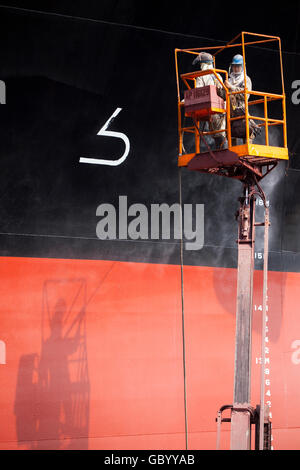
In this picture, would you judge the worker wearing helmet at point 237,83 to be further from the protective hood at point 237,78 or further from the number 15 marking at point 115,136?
the number 15 marking at point 115,136

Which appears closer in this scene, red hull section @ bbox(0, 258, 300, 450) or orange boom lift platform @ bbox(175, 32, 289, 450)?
orange boom lift platform @ bbox(175, 32, 289, 450)

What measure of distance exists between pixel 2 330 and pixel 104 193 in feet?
6.29

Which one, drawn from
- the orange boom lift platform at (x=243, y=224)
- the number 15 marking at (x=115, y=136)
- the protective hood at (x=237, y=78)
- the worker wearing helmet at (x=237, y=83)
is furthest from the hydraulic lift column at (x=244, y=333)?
the number 15 marking at (x=115, y=136)

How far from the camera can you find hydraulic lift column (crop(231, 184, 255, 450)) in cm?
559

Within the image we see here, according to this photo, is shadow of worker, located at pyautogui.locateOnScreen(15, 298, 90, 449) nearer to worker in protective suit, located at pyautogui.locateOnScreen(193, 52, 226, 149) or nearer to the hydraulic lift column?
the hydraulic lift column

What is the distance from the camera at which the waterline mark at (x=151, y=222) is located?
24.7 ft

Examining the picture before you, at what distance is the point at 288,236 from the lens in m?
8.31

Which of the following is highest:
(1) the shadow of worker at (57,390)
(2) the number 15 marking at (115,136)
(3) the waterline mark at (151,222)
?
(2) the number 15 marking at (115,136)

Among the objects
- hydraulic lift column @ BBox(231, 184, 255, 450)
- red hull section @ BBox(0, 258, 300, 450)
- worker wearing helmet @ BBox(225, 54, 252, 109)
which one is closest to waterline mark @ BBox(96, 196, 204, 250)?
red hull section @ BBox(0, 258, 300, 450)

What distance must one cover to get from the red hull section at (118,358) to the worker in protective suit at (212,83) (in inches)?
77.5

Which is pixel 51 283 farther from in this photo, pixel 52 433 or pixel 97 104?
pixel 97 104

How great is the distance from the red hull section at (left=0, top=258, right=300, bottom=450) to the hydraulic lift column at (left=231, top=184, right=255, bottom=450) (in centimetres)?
184

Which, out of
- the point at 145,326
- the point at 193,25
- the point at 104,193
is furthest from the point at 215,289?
the point at 193,25

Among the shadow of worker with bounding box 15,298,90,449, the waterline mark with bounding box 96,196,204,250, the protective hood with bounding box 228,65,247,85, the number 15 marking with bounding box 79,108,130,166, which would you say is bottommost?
the shadow of worker with bounding box 15,298,90,449
